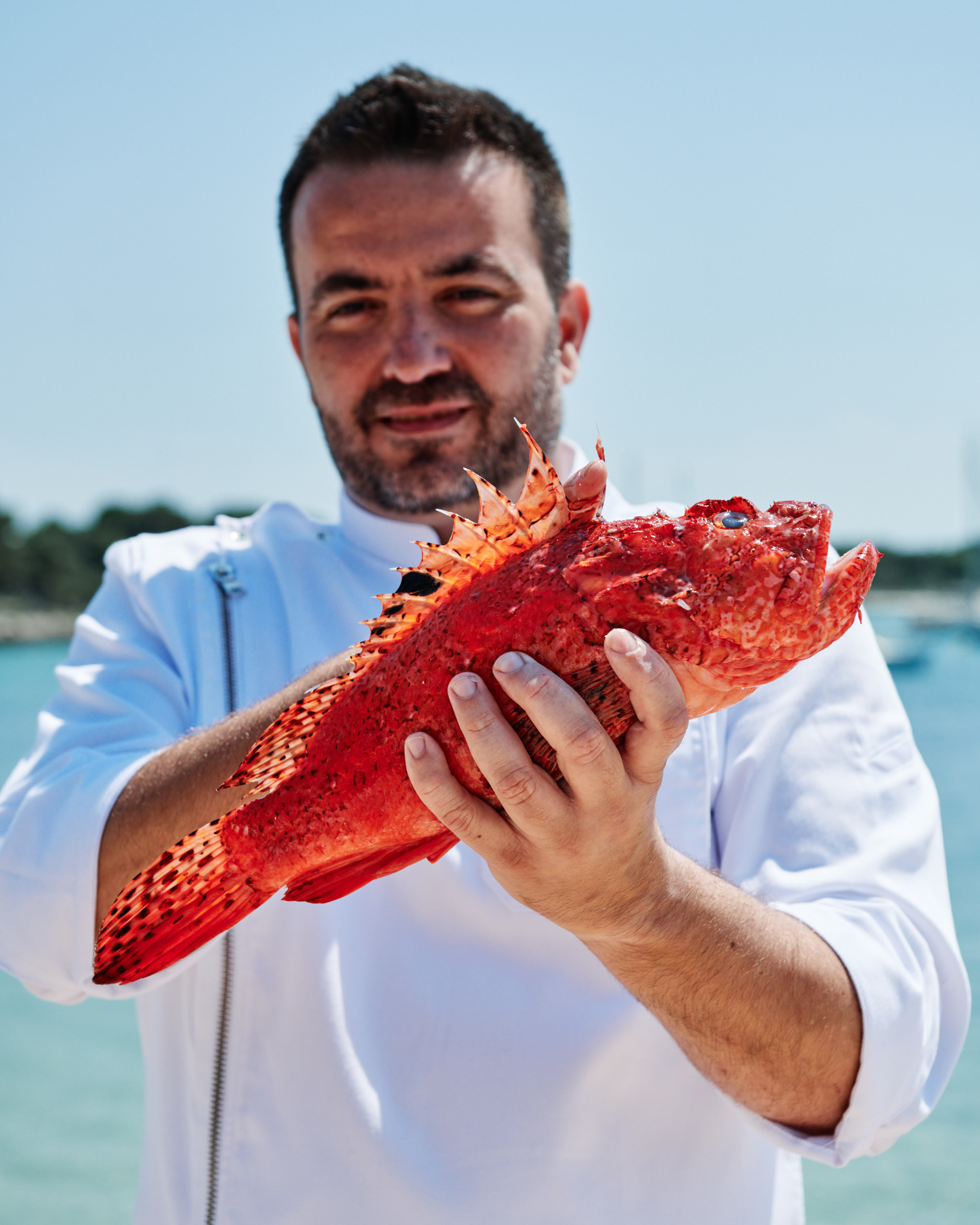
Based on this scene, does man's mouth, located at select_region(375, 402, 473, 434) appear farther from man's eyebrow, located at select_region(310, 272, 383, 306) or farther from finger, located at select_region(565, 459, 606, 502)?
finger, located at select_region(565, 459, 606, 502)

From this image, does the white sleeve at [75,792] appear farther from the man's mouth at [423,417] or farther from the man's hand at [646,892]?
the man's hand at [646,892]

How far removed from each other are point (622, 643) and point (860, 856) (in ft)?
5.41

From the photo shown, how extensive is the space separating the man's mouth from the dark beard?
2cm

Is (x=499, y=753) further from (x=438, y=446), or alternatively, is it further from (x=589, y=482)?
(x=438, y=446)

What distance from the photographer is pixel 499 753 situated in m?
1.64

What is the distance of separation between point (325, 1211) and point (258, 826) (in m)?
1.65

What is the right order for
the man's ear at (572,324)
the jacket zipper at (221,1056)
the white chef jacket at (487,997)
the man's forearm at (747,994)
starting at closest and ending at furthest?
the man's forearm at (747,994)
the white chef jacket at (487,997)
the jacket zipper at (221,1056)
the man's ear at (572,324)

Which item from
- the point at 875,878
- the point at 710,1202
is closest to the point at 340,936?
the point at 710,1202

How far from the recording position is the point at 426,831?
1753 millimetres

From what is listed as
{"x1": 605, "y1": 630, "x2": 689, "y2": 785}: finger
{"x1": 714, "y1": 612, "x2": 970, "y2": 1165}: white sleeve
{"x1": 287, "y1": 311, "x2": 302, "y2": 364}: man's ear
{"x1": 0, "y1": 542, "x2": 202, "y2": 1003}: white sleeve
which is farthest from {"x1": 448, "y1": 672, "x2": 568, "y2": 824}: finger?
{"x1": 287, "y1": 311, "x2": 302, "y2": 364}: man's ear

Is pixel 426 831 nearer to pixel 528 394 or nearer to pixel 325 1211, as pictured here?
pixel 325 1211

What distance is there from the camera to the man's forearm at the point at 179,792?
230 centimetres

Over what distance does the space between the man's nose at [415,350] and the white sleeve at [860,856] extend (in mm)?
1511

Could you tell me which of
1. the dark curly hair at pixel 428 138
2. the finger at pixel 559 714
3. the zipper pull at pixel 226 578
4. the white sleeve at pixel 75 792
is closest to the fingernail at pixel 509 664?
the finger at pixel 559 714
